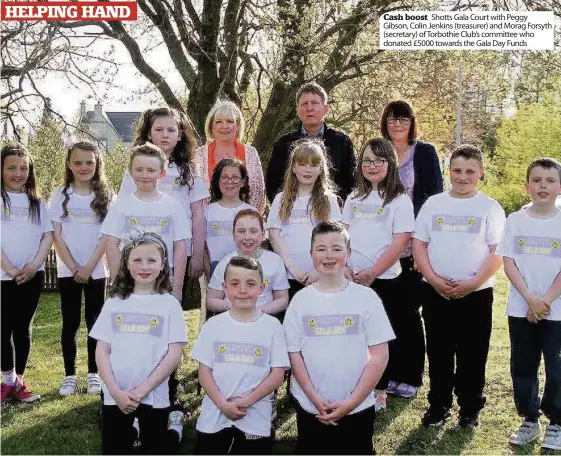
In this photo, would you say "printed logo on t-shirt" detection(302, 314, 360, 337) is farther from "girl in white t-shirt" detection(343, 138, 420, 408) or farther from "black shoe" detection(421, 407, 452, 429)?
"black shoe" detection(421, 407, 452, 429)

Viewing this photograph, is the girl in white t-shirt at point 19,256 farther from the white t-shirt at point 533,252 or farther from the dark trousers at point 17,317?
the white t-shirt at point 533,252

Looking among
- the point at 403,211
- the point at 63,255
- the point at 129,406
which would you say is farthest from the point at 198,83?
the point at 129,406

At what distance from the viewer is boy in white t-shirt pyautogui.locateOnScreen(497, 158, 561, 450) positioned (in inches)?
174

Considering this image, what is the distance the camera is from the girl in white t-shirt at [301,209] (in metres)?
4.82

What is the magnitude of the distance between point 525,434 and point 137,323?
2674 mm

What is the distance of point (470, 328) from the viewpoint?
4691 mm

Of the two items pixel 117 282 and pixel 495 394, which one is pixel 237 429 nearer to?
pixel 117 282

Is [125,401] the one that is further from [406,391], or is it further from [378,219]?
[406,391]

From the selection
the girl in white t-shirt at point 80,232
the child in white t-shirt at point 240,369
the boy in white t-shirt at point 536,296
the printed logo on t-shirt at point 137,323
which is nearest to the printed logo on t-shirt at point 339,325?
the child in white t-shirt at point 240,369

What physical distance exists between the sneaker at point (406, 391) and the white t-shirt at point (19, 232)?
3.06 meters

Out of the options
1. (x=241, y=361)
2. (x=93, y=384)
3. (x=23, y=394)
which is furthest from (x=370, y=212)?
(x=23, y=394)

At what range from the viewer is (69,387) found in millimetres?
5613

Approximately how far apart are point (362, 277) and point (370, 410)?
43.9 inches
